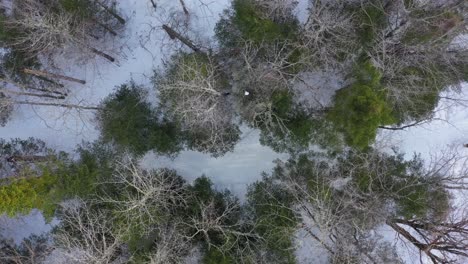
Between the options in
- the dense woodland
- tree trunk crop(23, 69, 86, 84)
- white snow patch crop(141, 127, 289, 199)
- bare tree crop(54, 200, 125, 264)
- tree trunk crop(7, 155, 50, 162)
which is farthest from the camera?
white snow patch crop(141, 127, 289, 199)

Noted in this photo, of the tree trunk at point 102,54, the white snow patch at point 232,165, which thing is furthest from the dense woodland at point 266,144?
the white snow patch at point 232,165

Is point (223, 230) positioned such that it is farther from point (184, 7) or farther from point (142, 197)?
point (184, 7)

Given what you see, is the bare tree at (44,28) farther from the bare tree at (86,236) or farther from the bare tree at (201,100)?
the bare tree at (86,236)

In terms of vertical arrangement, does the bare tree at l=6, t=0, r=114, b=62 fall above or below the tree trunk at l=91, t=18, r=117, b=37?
below

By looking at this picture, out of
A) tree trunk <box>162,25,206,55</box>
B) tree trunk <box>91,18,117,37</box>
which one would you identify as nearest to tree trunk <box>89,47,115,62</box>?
tree trunk <box>91,18,117,37</box>

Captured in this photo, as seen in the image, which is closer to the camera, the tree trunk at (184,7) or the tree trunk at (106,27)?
the tree trunk at (106,27)

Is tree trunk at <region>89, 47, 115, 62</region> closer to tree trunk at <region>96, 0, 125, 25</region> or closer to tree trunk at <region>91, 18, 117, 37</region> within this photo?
tree trunk at <region>91, 18, 117, 37</region>

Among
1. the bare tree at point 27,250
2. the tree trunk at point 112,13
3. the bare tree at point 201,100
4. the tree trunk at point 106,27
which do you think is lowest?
the bare tree at point 27,250

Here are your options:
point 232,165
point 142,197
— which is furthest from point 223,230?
point 232,165

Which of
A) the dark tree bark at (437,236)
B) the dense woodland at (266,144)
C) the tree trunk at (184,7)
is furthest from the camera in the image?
the tree trunk at (184,7)

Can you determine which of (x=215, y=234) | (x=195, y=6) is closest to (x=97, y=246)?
(x=215, y=234)
